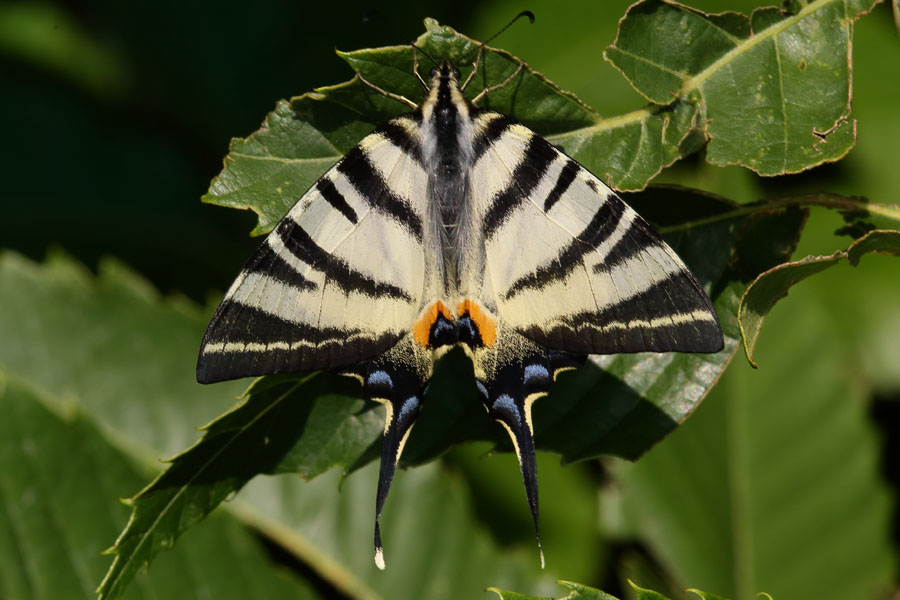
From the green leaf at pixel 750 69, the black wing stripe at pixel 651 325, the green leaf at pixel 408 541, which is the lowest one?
the green leaf at pixel 408 541

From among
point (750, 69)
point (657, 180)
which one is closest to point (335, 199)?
point (750, 69)

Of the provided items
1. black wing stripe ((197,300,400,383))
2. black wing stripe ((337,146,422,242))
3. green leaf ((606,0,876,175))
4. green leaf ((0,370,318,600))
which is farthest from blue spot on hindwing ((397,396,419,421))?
green leaf ((0,370,318,600))

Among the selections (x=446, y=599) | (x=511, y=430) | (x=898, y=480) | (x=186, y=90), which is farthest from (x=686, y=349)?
(x=186, y=90)

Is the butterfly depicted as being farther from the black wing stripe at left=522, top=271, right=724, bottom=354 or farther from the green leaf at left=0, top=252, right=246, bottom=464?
the green leaf at left=0, top=252, right=246, bottom=464

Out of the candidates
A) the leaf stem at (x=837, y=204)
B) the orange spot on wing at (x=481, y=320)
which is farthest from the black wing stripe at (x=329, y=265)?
the leaf stem at (x=837, y=204)

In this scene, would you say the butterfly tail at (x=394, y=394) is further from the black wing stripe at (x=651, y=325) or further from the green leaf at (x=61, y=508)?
the green leaf at (x=61, y=508)

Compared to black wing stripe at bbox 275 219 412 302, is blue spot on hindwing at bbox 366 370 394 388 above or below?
below
